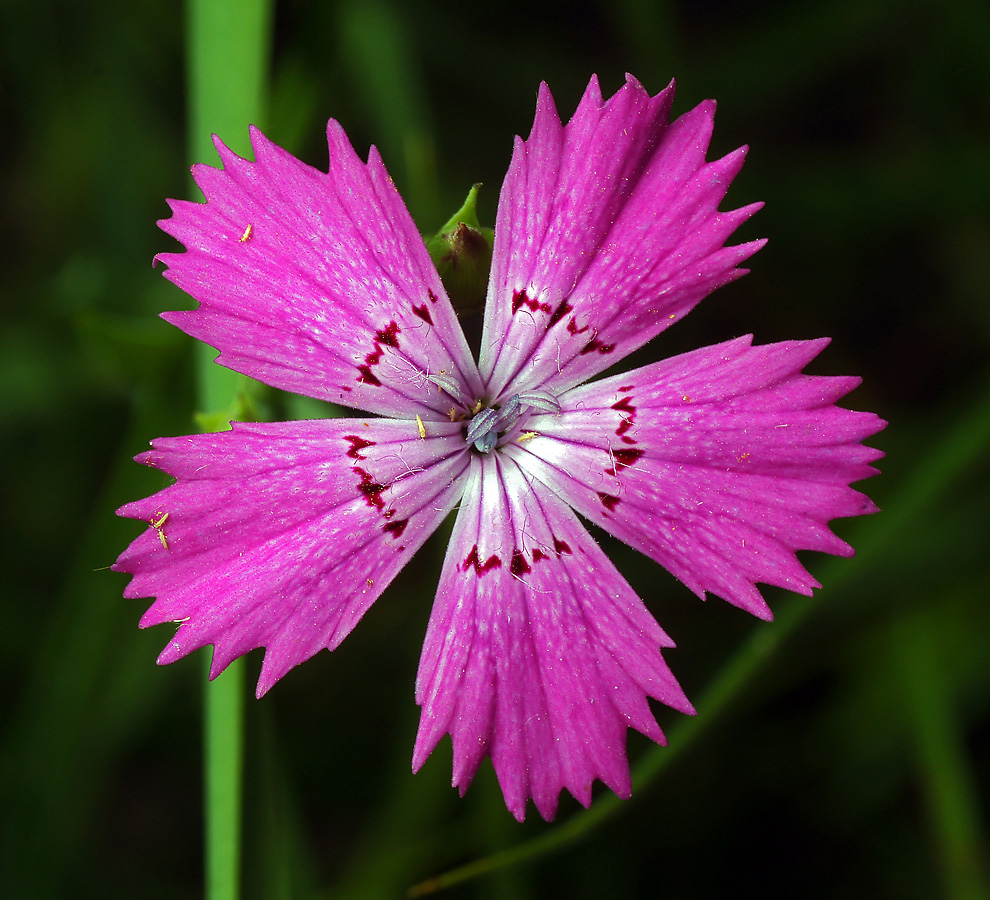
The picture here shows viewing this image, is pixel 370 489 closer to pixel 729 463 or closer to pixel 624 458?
pixel 624 458

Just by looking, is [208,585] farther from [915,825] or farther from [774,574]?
[915,825]

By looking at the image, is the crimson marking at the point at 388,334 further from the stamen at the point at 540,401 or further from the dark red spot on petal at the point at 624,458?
the dark red spot on petal at the point at 624,458

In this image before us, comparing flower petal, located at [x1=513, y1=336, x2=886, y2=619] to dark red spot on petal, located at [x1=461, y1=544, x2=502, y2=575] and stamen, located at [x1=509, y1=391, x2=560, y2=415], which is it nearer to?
stamen, located at [x1=509, y1=391, x2=560, y2=415]

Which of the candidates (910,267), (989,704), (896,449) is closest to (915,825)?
(989,704)

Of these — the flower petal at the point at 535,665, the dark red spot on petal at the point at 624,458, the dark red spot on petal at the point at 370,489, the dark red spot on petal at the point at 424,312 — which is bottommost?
the flower petal at the point at 535,665

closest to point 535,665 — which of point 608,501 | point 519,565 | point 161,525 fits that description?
point 519,565

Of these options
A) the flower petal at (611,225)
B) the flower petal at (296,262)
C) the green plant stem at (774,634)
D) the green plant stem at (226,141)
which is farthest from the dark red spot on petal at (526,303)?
the green plant stem at (774,634)

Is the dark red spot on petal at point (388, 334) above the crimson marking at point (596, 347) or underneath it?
above
